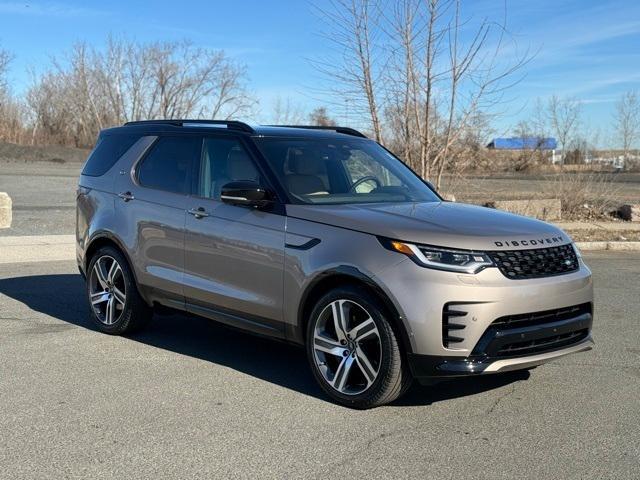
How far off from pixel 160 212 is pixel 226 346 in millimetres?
1343

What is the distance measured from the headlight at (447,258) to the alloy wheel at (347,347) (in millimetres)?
520

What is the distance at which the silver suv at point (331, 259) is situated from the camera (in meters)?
4.48

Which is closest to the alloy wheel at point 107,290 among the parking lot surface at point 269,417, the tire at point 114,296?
the tire at point 114,296

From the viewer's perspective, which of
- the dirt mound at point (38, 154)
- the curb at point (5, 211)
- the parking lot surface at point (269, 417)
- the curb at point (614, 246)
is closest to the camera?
the parking lot surface at point (269, 417)

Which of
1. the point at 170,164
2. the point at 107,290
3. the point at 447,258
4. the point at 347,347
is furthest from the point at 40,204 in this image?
the point at 447,258

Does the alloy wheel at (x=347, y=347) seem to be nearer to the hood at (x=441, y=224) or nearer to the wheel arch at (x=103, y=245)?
the hood at (x=441, y=224)

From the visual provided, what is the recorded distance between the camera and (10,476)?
12.3ft

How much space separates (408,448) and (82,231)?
4377 mm

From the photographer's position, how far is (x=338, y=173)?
5.92m

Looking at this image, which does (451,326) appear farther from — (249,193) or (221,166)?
(221,166)

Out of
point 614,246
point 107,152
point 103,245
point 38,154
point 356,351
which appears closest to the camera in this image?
point 356,351

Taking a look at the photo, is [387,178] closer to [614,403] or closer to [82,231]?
[614,403]

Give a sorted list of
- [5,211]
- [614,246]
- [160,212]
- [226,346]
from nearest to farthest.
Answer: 1. [160,212]
2. [226,346]
3. [614,246]
4. [5,211]

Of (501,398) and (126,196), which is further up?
(126,196)
